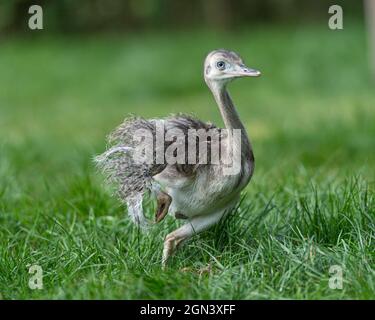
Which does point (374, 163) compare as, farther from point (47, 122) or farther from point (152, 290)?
point (47, 122)

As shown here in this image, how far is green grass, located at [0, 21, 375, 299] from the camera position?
11.2 ft

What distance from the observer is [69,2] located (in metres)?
17.5

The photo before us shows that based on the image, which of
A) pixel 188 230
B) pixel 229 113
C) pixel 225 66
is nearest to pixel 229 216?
pixel 188 230

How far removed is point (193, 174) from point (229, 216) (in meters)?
0.47

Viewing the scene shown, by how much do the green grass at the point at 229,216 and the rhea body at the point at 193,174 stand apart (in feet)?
0.71

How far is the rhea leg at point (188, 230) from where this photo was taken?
3600mm

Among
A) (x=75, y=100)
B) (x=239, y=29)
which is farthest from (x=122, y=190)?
(x=239, y=29)

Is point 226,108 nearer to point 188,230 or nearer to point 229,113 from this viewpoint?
point 229,113

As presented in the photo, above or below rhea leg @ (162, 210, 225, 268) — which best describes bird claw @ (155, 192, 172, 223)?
above

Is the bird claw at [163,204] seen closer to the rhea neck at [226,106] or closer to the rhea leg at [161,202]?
the rhea leg at [161,202]

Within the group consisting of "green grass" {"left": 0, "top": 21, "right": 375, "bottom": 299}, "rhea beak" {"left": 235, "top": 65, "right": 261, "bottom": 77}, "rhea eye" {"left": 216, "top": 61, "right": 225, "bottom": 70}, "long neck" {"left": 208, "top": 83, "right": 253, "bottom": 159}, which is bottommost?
"green grass" {"left": 0, "top": 21, "right": 375, "bottom": 299}

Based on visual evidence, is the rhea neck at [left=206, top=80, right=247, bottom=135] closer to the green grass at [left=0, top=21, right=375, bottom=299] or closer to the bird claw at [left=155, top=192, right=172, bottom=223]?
the bird claw at [left=155, top=192, right=172, bottom=223]

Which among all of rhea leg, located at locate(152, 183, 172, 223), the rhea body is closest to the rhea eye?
the rhea body

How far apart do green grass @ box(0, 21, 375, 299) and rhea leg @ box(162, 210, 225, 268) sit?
8 centimetres
